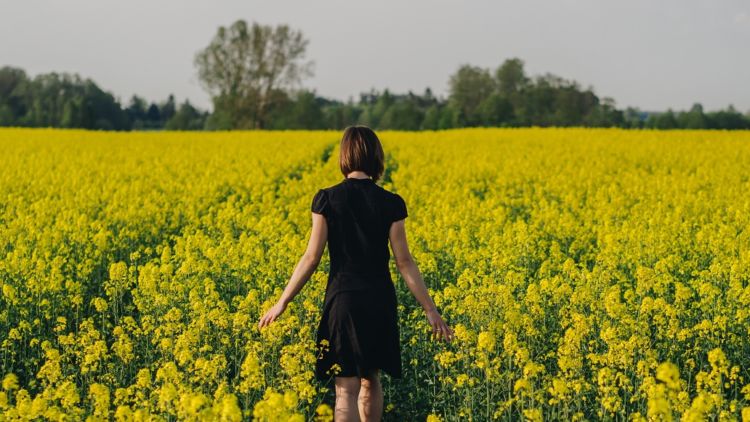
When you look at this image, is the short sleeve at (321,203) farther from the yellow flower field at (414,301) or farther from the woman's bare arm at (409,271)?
the yellow flower field at (414,301)

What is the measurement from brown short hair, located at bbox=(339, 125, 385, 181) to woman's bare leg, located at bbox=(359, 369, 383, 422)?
1.21m

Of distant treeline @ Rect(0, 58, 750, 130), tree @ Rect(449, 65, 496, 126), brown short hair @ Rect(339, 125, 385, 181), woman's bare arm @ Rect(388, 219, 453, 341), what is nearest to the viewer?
brown short hair @ Rect(339, 125, 385, 181)

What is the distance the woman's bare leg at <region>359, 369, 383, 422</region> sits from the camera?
15.8ft

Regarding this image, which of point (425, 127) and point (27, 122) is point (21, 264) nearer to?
point (425, 127)

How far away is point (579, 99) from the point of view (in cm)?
7944

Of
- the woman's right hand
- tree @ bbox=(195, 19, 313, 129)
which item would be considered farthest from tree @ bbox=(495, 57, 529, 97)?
the woman's right hand

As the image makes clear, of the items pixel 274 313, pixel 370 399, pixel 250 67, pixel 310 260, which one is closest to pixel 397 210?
pixel 310 260

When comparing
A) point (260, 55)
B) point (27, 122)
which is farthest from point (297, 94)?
point (27, 122)

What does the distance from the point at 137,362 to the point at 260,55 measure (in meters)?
62.2

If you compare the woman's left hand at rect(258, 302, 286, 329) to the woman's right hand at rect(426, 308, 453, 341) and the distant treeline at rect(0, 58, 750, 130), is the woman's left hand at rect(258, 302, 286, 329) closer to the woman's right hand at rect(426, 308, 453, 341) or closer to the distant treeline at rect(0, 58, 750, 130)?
the woman's right hand at rect(426, 308, 453, 341)

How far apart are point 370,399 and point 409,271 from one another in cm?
80

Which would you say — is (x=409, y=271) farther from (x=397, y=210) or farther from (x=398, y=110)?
(x=398, y=110)

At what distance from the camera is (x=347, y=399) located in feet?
15.5

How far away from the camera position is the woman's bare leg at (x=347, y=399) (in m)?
4.71
